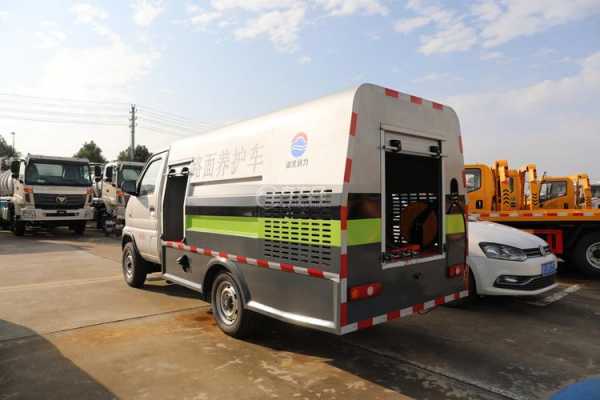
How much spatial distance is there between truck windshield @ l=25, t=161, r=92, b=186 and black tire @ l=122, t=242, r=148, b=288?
32.4 feet

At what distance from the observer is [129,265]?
7152 mm

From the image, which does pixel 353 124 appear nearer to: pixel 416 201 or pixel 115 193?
pixel 416 201

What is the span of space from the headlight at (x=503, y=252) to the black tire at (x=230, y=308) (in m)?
3.26

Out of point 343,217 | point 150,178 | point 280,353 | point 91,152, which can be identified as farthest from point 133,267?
point 91,152

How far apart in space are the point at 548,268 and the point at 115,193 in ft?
48.9

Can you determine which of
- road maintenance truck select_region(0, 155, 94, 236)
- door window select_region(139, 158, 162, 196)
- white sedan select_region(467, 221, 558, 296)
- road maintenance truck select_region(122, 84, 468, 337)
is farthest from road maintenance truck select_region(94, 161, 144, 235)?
white sedan select_region(467, 221, 558, 296)

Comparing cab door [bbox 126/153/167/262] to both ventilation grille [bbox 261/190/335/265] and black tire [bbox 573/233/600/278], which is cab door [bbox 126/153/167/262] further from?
black tire [bbox 573/233/600/278]

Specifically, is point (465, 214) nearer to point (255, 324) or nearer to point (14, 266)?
point (255, 324)

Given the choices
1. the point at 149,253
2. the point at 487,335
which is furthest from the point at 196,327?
the point at 487,335

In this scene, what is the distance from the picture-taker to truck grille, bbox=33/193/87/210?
14656 mm

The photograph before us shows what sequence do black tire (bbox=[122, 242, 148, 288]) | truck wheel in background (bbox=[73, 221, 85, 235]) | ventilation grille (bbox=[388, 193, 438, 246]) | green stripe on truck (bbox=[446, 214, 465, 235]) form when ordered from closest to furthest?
green stripe on truck (bbox=[446, 214, 465, 235]) → ventilation grille (bbox=[388, 193, 438, 246]) → black tire (bbox=[122, 242, 148, 288]) → truck wheel in background (bbox=[73, 221, 85, 235])

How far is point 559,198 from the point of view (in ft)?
38.8

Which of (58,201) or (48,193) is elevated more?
(48,193)

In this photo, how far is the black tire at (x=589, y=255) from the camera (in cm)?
827
